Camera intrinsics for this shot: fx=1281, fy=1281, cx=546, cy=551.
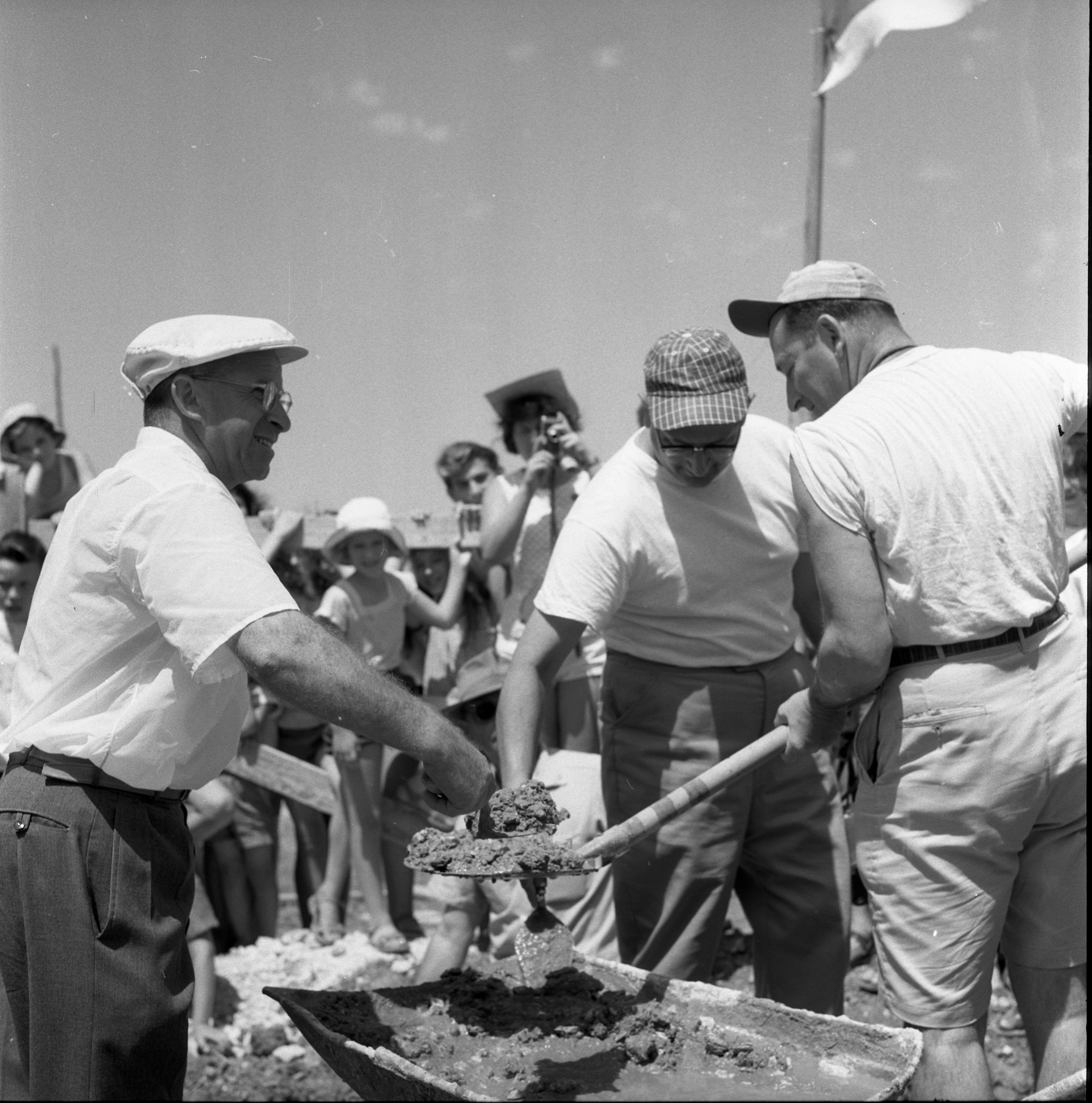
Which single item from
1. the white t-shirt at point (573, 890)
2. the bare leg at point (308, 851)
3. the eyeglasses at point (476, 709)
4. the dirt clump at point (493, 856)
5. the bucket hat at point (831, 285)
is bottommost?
the bare leg at point (308, 851)

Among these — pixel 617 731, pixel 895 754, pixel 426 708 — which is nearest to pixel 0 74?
pixel 426 708

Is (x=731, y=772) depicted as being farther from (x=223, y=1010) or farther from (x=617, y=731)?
(x=223, y=1010)

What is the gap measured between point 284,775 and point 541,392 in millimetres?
2217

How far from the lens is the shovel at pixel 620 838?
333 centimetres

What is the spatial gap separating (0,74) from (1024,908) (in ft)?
11.3

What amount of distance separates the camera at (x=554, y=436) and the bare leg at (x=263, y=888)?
2.36 metres

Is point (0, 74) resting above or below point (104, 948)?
above

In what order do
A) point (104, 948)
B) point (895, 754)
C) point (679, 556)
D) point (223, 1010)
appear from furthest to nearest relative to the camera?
point (223, 1010) < point (679, 556) < point (895, 754) < point (104, 948)

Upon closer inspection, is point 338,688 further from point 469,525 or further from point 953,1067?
point 469,525

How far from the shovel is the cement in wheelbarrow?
0.10 metres

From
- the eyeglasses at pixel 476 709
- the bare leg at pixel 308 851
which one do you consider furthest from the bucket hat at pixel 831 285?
the bare leg at pixel 308 851

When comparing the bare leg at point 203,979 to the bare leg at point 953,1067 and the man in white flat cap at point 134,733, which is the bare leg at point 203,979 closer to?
the man in white flat cap at point 134,733

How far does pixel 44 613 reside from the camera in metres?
2.74

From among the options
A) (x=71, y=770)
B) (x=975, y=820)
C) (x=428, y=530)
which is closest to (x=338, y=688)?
(x=71, y=770)
